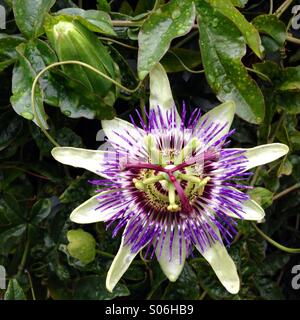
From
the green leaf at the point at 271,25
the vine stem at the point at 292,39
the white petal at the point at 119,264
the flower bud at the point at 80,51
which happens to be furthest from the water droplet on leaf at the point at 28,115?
the vine stem at the point at 292,39

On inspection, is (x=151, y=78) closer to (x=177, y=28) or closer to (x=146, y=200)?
(x=177, y=28)

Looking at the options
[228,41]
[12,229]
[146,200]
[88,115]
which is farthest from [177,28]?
[12,229]

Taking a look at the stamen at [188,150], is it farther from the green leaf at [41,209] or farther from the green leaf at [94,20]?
the green leaf at [41,209]

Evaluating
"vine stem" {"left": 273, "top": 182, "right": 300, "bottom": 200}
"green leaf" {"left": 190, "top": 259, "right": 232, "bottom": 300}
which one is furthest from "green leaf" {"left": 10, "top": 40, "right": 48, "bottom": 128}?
"vine stem" {"left": 273, "top": 182, "right": 300, "bottom": 200}

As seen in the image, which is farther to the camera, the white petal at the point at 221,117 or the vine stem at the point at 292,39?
the vine stem at the point at 292,39

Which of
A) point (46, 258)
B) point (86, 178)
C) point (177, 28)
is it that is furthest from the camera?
point (46, 258)
